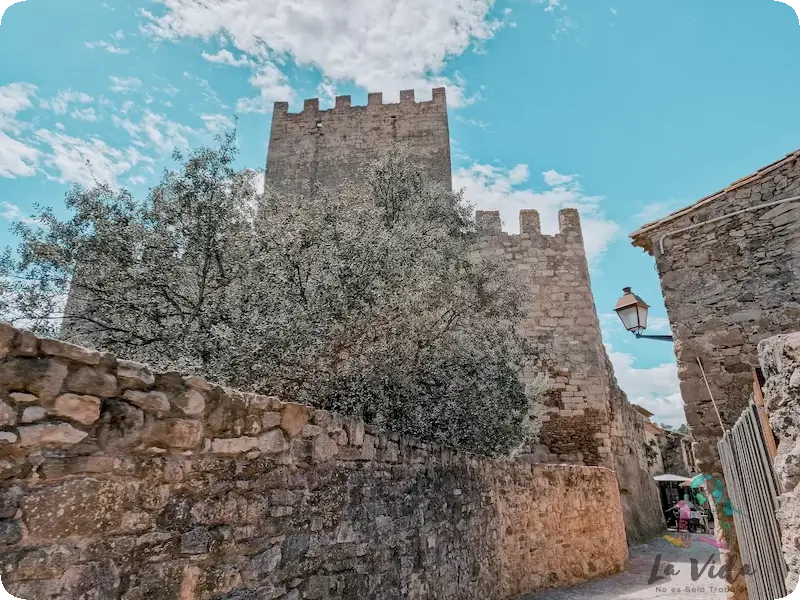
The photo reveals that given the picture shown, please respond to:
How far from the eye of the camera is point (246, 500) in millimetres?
2676

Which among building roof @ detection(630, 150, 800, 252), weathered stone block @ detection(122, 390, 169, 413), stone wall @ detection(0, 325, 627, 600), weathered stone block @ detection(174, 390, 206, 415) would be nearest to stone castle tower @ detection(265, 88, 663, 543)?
building roof @ detection(630, 150, 800, 252)

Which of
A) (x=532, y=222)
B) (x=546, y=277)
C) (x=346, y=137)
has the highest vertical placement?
(x=346, y=137)

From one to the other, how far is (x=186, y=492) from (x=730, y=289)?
19.7 feet

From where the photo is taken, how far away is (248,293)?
5.49 metres

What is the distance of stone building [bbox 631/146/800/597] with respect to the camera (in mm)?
5375

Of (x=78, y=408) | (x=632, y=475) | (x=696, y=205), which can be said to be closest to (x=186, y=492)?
(x=78, y=408)

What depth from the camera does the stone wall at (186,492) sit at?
1.83 meters

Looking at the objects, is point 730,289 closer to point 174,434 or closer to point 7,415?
point 174,434

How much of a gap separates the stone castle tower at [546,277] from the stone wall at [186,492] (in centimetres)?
912

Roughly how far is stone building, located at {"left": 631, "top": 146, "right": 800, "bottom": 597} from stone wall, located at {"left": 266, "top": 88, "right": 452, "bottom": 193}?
436 inches

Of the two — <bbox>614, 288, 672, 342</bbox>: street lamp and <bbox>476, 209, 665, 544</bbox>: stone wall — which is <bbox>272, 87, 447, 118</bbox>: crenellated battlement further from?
<bbox>614, 288, 672, 342</bbox>: street lamp

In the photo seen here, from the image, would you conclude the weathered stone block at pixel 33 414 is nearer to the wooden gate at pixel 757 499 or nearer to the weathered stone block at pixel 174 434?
the weathered stone block at pixel 174 434

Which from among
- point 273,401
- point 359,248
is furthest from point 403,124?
point 273,401

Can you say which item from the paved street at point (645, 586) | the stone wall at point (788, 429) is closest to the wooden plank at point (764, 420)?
the stone wall at point (788, 429)
